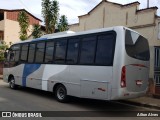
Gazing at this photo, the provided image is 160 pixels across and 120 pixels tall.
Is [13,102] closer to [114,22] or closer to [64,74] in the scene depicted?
[64,74]

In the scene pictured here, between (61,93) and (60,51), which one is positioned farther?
(60,51)

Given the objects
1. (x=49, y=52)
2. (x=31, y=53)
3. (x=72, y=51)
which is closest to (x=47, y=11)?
(x=31, y=53)

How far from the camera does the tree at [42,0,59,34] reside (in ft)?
81.9

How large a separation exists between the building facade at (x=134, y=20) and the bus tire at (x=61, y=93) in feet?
15.7

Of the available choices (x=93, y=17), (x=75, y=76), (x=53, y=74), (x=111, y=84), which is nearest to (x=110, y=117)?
(x=111, y=84)

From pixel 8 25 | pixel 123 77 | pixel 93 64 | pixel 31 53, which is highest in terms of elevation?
pixel 8 25

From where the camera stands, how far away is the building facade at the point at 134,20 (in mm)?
15609

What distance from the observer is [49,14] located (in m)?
24.9

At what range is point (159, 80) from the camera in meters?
15.6

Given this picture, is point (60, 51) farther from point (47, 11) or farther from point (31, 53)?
point (47, 11)

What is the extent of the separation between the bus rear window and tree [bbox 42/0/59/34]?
50.4 ft

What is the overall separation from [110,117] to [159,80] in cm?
765

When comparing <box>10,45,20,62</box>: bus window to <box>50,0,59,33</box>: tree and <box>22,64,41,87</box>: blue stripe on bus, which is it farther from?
<box>50,0,59,33</box>: tree

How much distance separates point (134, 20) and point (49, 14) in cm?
1033
